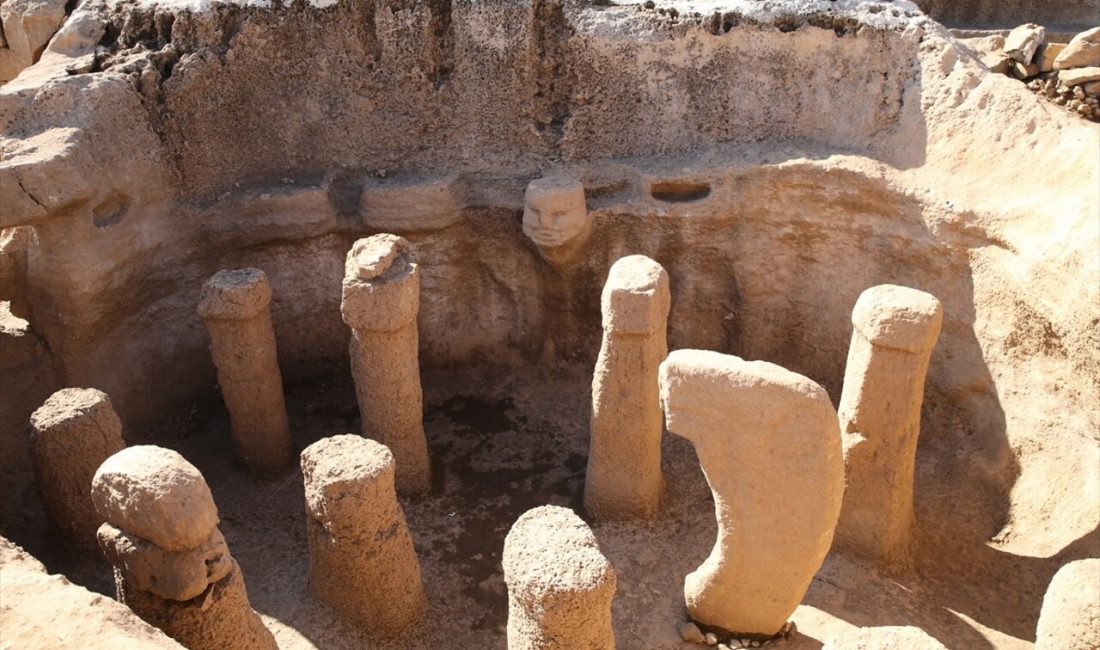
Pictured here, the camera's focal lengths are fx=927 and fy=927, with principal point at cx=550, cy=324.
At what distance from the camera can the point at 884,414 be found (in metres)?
5.07

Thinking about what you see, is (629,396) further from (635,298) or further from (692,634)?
(692,634)

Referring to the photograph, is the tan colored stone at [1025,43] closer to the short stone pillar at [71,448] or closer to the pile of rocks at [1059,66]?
the pile of rocks at [1059,66]

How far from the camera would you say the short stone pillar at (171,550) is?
3588mm

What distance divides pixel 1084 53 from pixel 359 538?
6220mm

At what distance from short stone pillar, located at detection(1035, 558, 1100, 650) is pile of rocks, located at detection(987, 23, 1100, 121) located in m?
4.28

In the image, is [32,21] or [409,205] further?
[32,21]

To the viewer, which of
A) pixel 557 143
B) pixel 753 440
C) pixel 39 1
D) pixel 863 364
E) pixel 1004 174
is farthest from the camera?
pixel 39 1

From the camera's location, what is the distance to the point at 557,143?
693 cm

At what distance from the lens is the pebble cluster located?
15.5 ft

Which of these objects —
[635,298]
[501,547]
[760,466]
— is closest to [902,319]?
[760,466]

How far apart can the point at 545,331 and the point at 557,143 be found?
1.47 metres

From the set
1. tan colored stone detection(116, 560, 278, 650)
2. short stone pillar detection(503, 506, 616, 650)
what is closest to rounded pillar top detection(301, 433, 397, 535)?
tan colored stone detection(116, 560, 278, 650)

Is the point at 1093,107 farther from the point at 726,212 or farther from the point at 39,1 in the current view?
the point at 39,1

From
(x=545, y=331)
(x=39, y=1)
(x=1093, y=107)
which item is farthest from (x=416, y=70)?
(x=1093, y=107)
